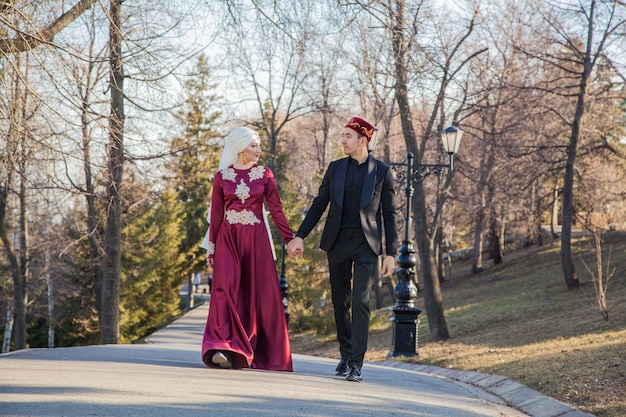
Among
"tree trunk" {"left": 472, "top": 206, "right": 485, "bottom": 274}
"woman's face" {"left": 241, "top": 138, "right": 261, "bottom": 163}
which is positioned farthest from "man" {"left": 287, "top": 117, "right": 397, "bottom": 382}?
"tree trunk" {"left": 472, "top": 206, "right": 485, "bottom": 274}

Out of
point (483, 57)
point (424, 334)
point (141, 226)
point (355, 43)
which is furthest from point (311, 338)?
point (355, 43)

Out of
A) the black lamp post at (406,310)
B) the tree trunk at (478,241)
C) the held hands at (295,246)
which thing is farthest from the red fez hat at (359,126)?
the tree trunk at (478,241)

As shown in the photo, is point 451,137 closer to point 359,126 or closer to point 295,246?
point 359,126

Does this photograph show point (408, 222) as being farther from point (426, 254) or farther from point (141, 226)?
point (141, 226)

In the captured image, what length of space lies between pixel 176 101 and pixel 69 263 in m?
29.4

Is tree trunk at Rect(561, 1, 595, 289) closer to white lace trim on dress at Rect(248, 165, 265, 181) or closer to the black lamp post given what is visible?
the black lamp post

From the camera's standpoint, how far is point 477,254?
41.9 metres

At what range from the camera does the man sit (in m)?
7.45

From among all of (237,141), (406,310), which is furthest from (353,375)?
(406,310)

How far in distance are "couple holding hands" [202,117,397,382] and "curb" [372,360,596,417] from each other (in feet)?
5.11

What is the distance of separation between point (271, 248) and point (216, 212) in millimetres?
658

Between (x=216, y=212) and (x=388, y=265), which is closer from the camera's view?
(x=388, y=265)

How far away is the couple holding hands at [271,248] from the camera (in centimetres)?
750

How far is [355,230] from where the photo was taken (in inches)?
295
